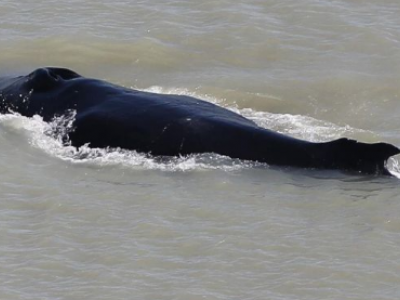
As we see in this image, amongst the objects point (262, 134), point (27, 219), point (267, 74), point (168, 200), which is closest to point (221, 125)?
point (262, 134)

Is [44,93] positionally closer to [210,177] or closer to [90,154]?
[90,154]

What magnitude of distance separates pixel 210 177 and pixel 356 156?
1.82 meters

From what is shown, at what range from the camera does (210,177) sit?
47.4ft

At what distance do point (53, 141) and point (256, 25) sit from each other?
6.97 meters

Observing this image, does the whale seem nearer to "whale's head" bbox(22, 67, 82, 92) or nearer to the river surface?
"whale's head" bbox(22, 67, 82, 92)

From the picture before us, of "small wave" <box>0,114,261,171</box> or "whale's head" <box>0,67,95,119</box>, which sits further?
A: "whale's head" <box>0,67,95,119</box>

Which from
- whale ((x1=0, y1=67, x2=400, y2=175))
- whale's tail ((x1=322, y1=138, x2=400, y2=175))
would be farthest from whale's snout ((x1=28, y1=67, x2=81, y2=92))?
whale's tail ((x1=322, y1=138, x2=400, y2=175))

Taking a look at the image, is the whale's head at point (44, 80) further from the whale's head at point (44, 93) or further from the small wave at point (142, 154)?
the small wave at point (142, 154)

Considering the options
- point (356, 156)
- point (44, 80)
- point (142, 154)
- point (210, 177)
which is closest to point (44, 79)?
point (44, 80)

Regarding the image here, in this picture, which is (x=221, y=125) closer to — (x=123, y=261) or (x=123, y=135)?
(x=123, y=135)

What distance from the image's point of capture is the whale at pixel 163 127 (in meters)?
14.4

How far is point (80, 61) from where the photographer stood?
2014cm

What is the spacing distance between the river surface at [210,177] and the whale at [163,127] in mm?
202

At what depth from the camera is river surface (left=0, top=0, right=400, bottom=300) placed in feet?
38.2
